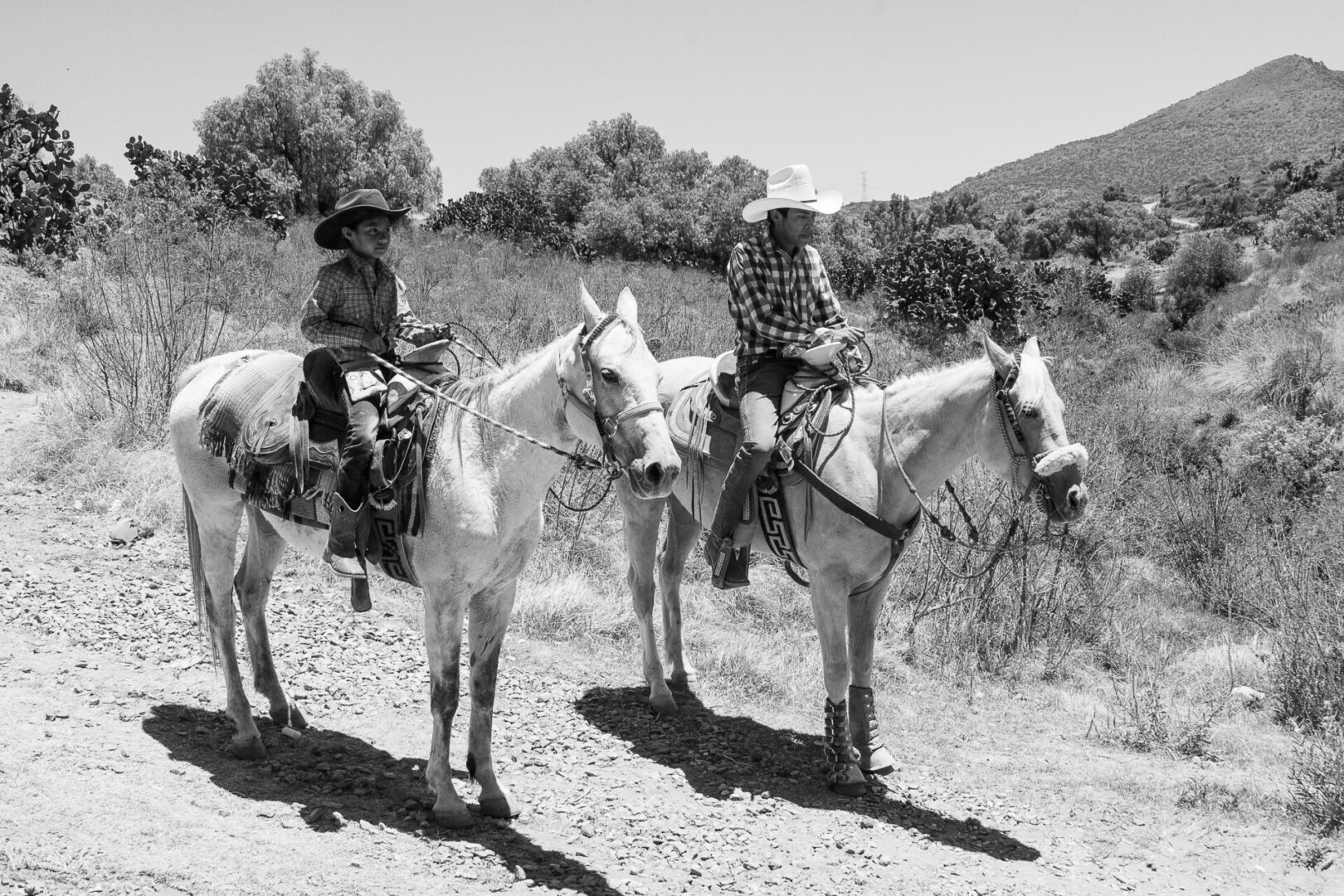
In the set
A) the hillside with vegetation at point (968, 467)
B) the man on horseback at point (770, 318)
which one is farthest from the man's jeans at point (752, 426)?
the hillside with vegetation at point (968, 467)

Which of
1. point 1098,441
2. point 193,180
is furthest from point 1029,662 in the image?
point 193,180

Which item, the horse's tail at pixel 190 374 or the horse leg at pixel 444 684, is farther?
the horse's tail at pixel 190 374

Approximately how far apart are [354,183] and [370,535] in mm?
26898

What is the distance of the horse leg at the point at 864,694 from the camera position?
5.83 m

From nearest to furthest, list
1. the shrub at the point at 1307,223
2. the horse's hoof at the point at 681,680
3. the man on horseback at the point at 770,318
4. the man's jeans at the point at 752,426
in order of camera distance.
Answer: the man's jeans at the point at 752,426 < the man on horseback at the point at 770,318 < the horse's hoof at the point at 681,680 < the shrub at the point at 1307,223

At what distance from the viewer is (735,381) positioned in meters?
6.22

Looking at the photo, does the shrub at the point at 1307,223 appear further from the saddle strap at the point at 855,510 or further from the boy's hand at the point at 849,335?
the saddle strap at the point at 855,510

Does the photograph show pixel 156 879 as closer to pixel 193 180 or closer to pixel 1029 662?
pixel 1029 662

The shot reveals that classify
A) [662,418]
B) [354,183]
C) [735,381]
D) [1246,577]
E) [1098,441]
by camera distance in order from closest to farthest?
[662,418], [735,381], [1246,577], [1098,441], [354,183]

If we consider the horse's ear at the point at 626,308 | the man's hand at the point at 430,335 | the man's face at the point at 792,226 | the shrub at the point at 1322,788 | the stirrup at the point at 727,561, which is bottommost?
the shrub at the point at 1322,788

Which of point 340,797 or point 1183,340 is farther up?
point 1183,340

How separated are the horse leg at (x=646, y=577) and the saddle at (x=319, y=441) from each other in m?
1.94

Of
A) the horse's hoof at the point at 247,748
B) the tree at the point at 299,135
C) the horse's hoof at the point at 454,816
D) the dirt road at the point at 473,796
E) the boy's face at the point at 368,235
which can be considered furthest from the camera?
the tree at the point at 299,135

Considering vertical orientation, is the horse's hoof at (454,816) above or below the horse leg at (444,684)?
below
